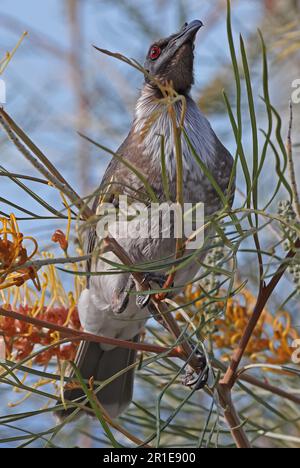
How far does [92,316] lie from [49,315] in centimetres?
69

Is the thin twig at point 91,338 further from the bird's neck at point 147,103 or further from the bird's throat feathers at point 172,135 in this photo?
the bird's neck at point 147,103

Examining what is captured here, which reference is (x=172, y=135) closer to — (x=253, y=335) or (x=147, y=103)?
(x=147, y=103)

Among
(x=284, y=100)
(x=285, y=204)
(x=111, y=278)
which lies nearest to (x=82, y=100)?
(x=284, y=100)

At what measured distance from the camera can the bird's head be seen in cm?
370

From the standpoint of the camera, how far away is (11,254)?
181 cm

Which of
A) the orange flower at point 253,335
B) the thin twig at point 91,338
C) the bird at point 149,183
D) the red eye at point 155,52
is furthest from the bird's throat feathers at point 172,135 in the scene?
the thin twig at point 91,338

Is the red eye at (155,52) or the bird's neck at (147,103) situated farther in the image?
the red eye at (155,52)

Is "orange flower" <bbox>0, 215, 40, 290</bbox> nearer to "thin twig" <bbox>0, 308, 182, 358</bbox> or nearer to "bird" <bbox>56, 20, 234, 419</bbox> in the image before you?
"thin twig" <bbox>0, 308, 182, 358</bbox>

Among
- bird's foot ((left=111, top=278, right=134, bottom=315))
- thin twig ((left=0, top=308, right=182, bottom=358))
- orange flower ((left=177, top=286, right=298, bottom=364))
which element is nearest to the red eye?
bird's foot ((left=111, top=278, right=134, bottom=315))

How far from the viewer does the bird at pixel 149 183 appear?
3135 millimetres

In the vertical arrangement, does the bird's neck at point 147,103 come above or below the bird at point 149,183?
above

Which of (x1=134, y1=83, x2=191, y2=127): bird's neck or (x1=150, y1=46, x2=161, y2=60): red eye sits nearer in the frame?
(x1=134, y1=83, x2=191, y2=127): bird's neck

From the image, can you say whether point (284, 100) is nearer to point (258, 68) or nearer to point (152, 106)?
point (258, 68)

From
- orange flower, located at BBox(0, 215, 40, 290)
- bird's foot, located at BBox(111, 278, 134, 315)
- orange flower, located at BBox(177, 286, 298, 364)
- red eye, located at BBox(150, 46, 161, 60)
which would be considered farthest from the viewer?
red eye, located at BBox(150, 46, 161, 60)
